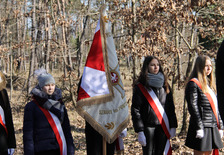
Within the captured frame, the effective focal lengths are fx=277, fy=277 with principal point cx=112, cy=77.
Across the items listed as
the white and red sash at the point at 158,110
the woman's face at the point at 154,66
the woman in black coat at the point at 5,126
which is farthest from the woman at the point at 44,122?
the woman's face at the point at 154,66

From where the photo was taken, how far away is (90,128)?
4.12 metres

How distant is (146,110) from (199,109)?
2.80ft

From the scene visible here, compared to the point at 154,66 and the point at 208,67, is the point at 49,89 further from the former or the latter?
the point at 208,67

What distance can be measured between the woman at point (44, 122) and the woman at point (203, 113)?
6.53 ft

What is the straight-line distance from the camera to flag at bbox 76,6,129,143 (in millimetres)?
3904

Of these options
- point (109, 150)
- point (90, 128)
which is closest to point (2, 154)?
point (90, 128)

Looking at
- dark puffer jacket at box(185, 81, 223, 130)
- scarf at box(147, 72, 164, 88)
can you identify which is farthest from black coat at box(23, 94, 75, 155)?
dark puffer jacket at box(185, 81, 223, 130)

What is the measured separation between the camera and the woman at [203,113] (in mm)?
4266

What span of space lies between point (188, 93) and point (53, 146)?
88.1 inches

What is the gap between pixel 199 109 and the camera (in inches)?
171

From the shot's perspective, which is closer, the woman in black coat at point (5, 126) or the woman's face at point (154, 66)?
the woman in black coat at point (5, 126)

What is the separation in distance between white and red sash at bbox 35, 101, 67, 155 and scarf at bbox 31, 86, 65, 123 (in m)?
0.05

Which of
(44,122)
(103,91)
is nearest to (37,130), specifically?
(44,122)

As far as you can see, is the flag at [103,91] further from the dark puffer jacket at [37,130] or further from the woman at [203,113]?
the woman at [203,113]
